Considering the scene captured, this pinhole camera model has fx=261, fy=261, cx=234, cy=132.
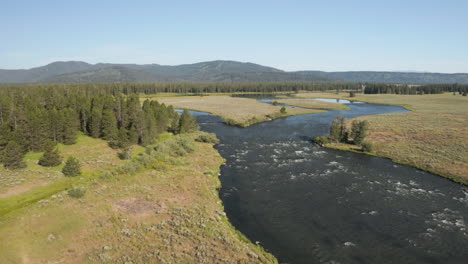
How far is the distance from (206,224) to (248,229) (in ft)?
17.6

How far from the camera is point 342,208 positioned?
38.5 m

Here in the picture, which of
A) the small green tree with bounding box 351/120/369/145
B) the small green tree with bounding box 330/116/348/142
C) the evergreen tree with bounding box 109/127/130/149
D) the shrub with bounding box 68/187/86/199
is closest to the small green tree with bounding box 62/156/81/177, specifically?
the shrub with bounding box 68/187/86/199

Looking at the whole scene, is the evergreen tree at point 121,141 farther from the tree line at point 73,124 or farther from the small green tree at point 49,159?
the small green tree at point 49,159

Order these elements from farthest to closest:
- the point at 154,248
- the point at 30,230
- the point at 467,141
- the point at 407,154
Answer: the point at 467,141 < the point at 407,154 < the point at 30,230 < the point at 154,248

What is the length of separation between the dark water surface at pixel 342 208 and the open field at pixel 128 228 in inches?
165

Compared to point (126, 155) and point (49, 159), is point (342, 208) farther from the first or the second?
point (49, 159)

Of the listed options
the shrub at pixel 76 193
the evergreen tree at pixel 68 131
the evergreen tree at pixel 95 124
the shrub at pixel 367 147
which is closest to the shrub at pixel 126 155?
the evergreen tree at pixel 68 131

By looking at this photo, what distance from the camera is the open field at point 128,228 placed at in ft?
85.7

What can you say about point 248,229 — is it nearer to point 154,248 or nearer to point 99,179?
point 154,248

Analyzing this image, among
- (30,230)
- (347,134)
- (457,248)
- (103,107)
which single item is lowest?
(457,248)

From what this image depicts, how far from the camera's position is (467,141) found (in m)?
69.8

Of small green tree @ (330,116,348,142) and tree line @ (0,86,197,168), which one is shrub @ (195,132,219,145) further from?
small green tree @ (330,116,348,142)

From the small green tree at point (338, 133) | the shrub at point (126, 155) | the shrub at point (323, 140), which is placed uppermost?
the small green tree at point (338, 133)

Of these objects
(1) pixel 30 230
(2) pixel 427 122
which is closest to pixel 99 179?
(1) pixel 30 230
